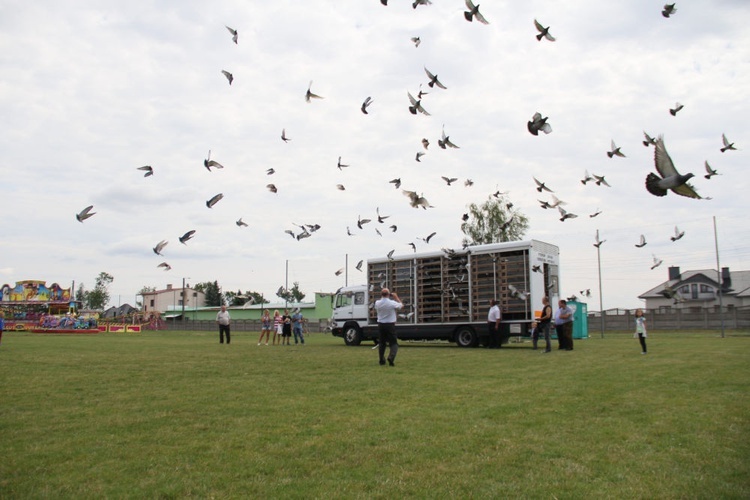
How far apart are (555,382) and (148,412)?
6.84m

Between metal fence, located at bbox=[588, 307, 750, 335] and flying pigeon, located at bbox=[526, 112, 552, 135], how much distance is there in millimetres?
32895

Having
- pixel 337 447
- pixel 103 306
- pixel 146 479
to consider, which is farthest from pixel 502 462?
pixel 103 306

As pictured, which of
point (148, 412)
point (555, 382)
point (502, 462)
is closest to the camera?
point (502, 462)

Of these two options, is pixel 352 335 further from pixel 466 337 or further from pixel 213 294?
pixel 213 294

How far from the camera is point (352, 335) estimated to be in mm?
26469

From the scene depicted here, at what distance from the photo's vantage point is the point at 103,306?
137 meters

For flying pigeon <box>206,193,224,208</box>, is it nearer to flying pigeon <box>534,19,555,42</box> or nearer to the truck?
flying pigeon <box>534,19,555,42</box>

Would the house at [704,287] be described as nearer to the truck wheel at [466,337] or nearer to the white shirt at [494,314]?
the truck wheel at [466,337]

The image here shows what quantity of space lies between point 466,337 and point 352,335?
571 cm

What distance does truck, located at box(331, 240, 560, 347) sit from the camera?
72.1ft

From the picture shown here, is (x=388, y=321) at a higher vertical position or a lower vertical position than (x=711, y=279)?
lower

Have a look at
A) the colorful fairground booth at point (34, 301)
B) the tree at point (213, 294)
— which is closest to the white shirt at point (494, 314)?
the colorful fairground booth at point (34, 301)

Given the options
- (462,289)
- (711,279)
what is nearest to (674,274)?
(711,279)

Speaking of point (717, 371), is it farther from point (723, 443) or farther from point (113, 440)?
point (113, 440)
